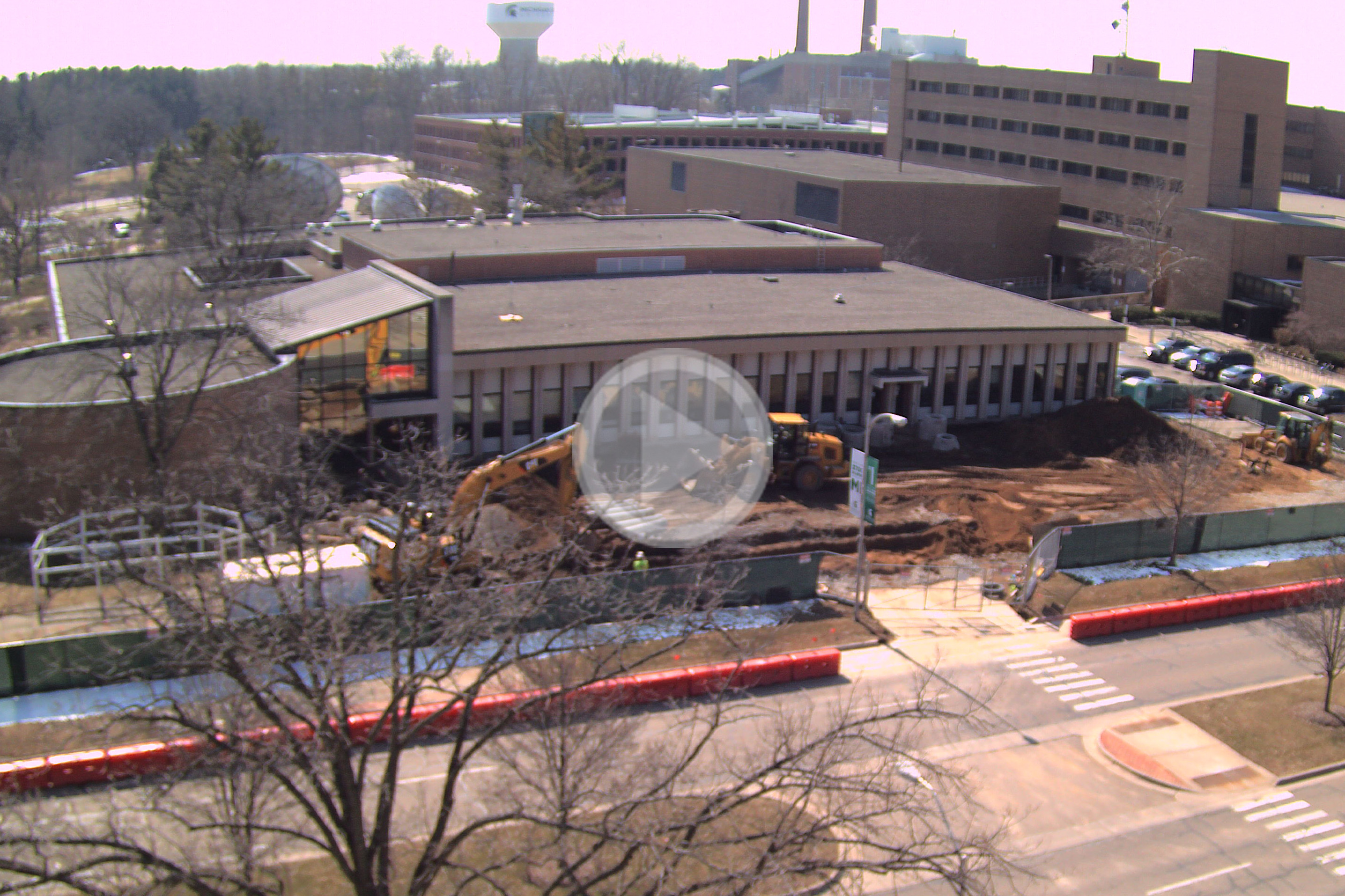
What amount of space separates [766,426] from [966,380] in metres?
9.94

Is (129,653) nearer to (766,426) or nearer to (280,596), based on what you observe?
(280,596)

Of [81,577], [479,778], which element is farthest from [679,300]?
[479,778]

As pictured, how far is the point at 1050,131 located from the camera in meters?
78.0

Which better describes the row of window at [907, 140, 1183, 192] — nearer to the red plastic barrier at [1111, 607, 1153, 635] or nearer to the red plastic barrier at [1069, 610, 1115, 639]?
the red plastic barrier at [1111, 607, 1153, 635]

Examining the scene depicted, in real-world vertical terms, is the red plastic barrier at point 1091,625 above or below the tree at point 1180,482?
below

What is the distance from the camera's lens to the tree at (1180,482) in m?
29.5

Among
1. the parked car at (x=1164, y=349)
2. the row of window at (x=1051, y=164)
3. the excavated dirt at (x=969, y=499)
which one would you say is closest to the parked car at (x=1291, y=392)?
the parked car at (x=1164, y=349)

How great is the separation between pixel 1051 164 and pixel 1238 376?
33732 mm

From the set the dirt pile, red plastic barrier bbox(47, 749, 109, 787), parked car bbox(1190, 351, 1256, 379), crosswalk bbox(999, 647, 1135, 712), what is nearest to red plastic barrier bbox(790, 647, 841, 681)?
crosswalk bbox(999, 647, 1135, 712)

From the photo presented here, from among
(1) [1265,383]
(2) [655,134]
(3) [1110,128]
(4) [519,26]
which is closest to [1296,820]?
(1) [1265,383]

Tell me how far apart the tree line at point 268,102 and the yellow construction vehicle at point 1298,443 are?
359 feet

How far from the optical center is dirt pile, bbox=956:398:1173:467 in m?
37.2

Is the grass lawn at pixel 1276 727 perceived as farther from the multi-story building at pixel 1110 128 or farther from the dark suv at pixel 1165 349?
the multi-story building at pixel 1110 128

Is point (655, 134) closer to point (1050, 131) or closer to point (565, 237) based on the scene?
point (1050, 131)
